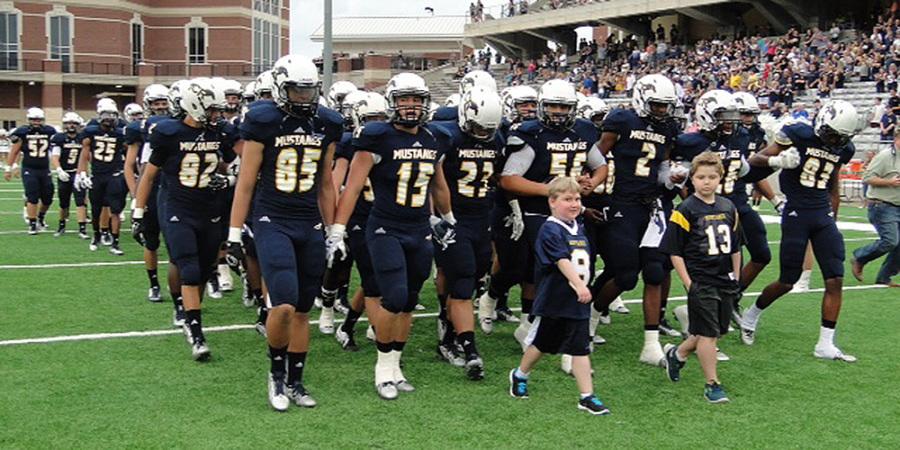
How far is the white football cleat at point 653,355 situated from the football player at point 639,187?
7cm

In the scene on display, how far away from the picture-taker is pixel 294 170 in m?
5.58

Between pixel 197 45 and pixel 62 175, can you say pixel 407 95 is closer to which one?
pixel 62 175

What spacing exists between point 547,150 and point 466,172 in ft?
2.17

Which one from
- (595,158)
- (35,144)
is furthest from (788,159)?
(35,144)

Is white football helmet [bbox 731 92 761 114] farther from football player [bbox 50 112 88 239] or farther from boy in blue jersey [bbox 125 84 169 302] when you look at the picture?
football player [bbox 50 112 88 239]

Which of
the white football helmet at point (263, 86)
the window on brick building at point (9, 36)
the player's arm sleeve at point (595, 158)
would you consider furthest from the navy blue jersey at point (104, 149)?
the window on brick building at point (9, 36)

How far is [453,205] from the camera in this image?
6559mm

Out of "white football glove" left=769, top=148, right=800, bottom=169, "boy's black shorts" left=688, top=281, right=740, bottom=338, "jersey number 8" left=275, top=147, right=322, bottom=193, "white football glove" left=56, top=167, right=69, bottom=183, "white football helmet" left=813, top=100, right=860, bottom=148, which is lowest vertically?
"boy's black shorts" left=688, top=281, right=740, bottom=338

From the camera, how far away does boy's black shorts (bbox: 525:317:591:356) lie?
218 inches

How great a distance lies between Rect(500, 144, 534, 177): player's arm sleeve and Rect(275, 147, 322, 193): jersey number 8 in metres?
1.67

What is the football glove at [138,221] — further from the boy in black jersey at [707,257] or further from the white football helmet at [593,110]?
the white football helmet at [593,110]

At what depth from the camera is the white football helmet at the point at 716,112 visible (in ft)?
23.5

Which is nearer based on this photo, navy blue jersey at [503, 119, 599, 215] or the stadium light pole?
navy blue jersey at [503, 119, 599, 215]

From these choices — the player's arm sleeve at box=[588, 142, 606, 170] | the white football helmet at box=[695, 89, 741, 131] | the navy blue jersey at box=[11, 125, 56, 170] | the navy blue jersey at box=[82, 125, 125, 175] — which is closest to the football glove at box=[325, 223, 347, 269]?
the player's arm sleeve at box=[588, 142, 606, 170]
